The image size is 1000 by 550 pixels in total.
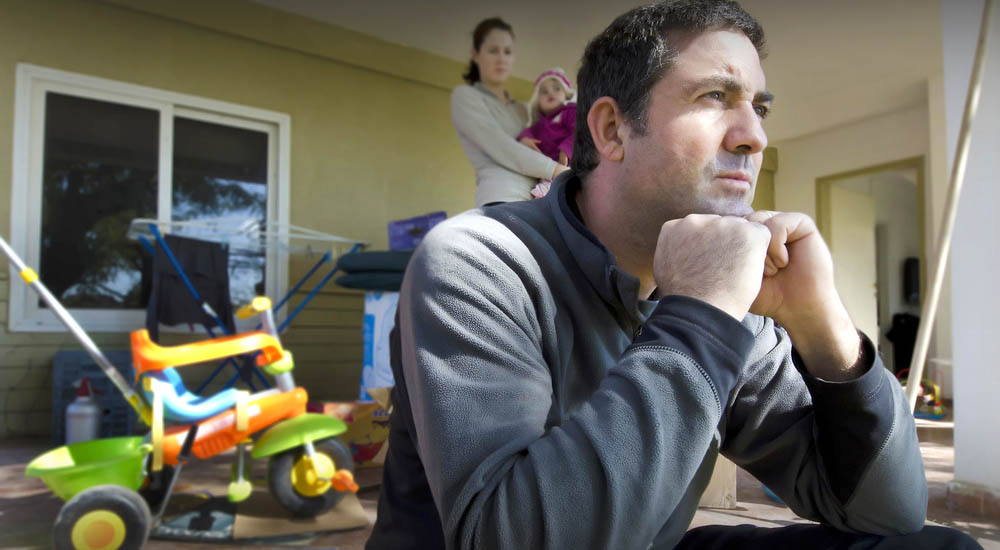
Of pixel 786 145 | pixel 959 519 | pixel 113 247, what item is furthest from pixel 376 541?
pixel 113 247

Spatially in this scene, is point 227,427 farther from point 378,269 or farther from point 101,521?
point 378,269

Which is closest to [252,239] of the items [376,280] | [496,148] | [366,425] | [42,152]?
[42,152]

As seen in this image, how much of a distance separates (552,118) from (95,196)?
12.3 feet

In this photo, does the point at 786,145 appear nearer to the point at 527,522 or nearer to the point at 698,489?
the point at 698,489

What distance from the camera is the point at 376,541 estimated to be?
3.18ft

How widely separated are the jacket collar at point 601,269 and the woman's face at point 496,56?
75.4 inches

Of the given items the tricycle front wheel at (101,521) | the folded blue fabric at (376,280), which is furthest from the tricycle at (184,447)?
the folded blue fabric at (376,280)

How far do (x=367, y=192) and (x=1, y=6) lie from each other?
8.41 feet

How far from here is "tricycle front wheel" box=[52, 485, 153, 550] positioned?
2.04 m

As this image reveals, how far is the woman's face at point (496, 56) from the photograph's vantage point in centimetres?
277

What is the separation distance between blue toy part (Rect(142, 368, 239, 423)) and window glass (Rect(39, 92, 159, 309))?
2342mm

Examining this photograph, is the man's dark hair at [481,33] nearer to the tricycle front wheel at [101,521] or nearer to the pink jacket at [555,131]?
the pink jacket at [555,131]

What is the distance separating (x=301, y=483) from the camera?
2.50 metres

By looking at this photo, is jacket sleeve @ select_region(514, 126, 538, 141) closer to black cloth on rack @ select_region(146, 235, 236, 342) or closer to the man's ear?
the man's ear
